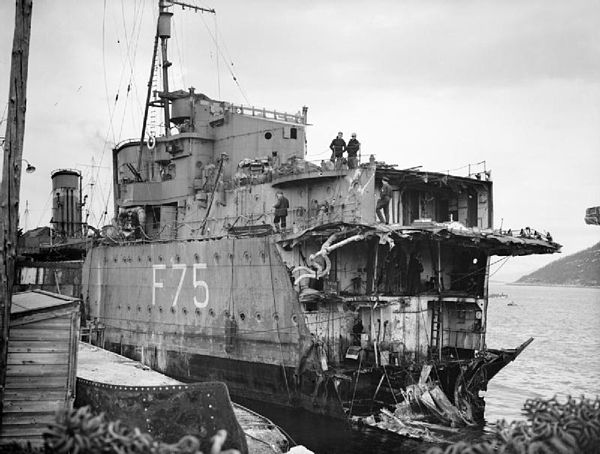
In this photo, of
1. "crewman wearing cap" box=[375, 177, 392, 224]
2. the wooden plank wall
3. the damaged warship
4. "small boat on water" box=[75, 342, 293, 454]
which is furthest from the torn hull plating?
the wooden plank wall

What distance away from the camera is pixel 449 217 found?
843 inches

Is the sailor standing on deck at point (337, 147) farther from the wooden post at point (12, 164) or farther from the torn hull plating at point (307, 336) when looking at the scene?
the wooden post at point (12, 164)

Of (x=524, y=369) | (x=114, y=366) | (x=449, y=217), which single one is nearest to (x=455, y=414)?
(x=449, y=217)

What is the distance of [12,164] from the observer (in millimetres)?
9391

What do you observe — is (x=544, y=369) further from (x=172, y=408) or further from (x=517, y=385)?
(x=172, y=408)

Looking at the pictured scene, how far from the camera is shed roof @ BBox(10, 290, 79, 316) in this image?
34.1 ft

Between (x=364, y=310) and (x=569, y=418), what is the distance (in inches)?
542

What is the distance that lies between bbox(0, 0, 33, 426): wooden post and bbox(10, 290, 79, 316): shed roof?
1061mm

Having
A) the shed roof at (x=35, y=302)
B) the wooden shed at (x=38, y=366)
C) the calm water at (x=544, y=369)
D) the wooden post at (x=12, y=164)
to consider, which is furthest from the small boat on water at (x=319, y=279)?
the wooden post at (x=12, y=164)

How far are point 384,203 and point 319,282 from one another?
308cm

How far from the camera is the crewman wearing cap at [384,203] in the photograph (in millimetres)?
18828

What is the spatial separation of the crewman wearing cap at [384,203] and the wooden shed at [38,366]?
1031 centimetres

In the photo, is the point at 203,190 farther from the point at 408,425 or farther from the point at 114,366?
the point at 408,425

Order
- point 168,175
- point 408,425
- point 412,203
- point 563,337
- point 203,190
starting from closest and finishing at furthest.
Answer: point 408,425, point 412,203, point 203,190, point 168,175, point 563,337
